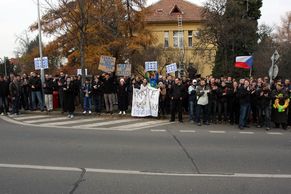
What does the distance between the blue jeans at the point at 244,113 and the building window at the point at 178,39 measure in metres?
41.0

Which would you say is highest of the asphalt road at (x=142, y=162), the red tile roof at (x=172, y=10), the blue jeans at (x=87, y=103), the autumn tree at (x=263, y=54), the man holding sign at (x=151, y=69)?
the red tile roof at (x=172, y=10)

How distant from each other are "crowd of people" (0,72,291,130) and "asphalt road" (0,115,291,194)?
2533mm

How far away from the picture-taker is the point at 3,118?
58.6 ft

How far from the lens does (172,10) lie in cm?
6041

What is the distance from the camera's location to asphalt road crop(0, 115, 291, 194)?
7.12 meters

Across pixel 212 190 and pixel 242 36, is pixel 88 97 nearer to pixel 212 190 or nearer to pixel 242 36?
pixel 212 190

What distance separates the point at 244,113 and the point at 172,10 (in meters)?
46.3

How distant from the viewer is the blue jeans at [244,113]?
15.9m

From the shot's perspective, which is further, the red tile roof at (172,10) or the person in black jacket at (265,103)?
the red tile roof at (172,10)

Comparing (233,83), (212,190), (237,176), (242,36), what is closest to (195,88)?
(233,83)

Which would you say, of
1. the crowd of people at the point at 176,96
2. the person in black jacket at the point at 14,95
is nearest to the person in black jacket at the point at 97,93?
the crowd of people at the point at 176,96

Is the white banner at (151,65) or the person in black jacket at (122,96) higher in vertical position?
the white banner at (151,65)

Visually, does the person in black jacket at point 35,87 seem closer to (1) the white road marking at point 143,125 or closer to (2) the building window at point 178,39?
(1) the white road marking at point 143,125

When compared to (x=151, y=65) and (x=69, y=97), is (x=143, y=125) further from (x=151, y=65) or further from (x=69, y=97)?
(x=151, y=65)
